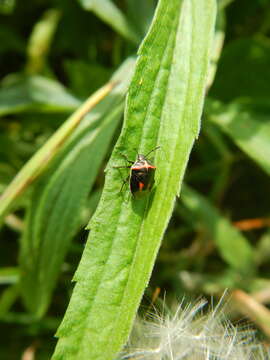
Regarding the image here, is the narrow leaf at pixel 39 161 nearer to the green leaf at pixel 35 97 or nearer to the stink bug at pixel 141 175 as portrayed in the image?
the stink bug at pixel 141 175

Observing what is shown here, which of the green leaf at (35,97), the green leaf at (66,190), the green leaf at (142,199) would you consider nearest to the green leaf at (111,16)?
the green leaf at (66,190)

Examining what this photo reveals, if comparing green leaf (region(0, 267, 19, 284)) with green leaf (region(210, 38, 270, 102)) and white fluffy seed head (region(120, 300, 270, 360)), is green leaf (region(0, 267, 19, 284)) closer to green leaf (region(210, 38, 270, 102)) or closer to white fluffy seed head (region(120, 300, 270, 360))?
white fluffy seed head (region(120, 300, 270, 360))

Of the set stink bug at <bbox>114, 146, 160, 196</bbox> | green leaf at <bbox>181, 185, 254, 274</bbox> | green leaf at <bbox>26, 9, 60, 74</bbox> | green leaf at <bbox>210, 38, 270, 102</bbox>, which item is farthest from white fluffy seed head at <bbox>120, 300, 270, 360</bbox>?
green leaf at <bbox>26, 9, 60, 74</bbox>

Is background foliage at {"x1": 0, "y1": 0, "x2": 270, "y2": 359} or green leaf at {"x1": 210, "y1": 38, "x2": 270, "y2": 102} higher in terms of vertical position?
green leaf at {"x1": 210, "y1": 38, "x2": 270, "y2": 102}

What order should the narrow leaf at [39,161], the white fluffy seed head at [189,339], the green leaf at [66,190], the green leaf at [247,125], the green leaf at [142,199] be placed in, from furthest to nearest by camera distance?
the green leaf at [247,125]
the green leaf at [66,190]
the narrow leaf at [39,161]
the white fluffy seed head at [189,339]
the green leaf at [142,199]

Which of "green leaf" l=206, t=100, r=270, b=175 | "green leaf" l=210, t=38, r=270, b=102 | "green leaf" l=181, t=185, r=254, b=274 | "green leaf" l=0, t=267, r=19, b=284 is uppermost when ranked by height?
"green leaf" l=210, t=38, r=270, b=102

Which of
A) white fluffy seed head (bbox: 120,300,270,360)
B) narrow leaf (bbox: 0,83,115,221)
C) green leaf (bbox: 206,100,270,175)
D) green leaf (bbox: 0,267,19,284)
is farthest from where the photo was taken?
green leaf (bbox: 0,267,19,284)

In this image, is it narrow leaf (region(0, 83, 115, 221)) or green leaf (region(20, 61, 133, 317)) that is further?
green leaf (region(20, 61, 133, 317))

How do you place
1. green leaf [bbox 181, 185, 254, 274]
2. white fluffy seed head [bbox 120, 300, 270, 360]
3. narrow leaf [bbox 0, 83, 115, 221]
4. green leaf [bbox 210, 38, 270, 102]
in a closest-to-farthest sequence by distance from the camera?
white fluffy seed head [bbox 120, 300, 270, 360] → narrow leaf [bbox 0, 83, 115, 221] → green leaf [bbox 181, 185, 254, 274] → green leaf [bbox 210, 38, 270, 102]
